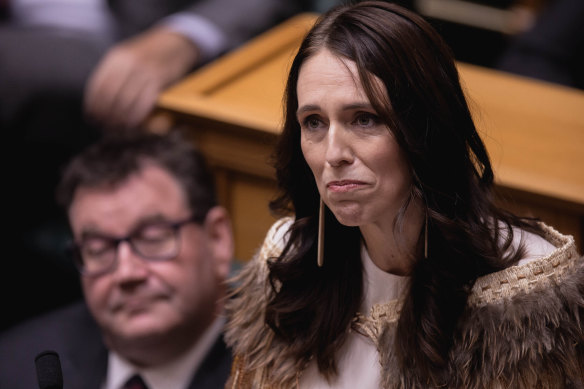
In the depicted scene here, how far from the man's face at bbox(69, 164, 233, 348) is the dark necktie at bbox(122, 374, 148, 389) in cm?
A: 6

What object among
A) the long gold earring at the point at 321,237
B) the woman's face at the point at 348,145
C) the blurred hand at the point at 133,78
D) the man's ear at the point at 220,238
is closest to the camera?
the woman's face at the point at 348,145

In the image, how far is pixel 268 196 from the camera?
75.1 inches

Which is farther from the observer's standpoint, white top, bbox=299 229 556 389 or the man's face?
the man's face

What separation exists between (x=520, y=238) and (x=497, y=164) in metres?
0.55

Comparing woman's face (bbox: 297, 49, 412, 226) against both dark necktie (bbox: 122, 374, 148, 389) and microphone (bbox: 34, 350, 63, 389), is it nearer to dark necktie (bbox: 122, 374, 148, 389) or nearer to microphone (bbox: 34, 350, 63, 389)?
microphone (bbox: 34, 350, 63, 389)

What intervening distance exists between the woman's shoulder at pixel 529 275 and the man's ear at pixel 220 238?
0.80 m

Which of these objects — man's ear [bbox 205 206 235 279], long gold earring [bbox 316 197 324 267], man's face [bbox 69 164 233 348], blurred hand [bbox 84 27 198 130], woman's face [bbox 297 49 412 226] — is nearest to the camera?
woman's face [bbox 297 49 412 226]

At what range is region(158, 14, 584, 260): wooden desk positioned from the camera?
1611 mm

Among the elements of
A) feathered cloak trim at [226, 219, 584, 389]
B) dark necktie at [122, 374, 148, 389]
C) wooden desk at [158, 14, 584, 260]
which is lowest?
dark necktie at [122, 374, 148, 389]

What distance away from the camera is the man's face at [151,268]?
5.58ft

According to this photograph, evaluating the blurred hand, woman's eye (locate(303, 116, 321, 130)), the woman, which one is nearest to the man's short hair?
the blurred hand

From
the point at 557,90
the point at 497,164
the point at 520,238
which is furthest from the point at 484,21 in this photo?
the point at 520,238

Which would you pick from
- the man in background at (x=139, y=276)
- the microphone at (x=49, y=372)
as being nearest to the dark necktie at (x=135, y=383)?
the man in background at (x=139, y=276)

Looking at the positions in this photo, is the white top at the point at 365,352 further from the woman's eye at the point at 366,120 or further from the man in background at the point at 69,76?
the man in background at the point at 69,76
